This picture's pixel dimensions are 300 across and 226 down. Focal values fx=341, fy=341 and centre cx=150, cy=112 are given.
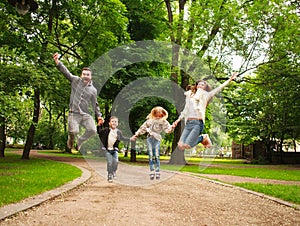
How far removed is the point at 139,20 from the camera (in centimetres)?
2570

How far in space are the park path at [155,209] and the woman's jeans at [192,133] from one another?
2.67 m

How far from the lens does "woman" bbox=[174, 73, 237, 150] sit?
16.5 feet

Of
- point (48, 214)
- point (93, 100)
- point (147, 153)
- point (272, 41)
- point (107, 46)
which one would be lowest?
point (48, 214)

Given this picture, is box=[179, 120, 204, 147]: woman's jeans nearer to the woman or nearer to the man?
the woman

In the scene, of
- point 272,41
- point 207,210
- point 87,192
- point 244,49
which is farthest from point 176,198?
point 272,41

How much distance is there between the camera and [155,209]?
920cm

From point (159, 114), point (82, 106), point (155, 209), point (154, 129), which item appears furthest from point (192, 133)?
point (155, 209)

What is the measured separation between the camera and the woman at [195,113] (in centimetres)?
504

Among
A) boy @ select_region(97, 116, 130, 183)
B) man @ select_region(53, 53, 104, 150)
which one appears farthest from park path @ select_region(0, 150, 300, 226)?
man @ select_region(53, 53, 104, 150)

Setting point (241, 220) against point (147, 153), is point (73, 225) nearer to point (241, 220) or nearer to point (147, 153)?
point (147, 153)

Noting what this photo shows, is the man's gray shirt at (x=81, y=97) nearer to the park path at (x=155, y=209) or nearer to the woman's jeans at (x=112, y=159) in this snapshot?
the woman's jeans at (x=112, y=159)

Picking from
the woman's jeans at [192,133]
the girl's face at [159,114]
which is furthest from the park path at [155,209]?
the woman's jeans at [192,133]

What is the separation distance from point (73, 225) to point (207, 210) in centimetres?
391

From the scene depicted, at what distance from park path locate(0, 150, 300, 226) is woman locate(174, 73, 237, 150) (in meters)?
2.69
